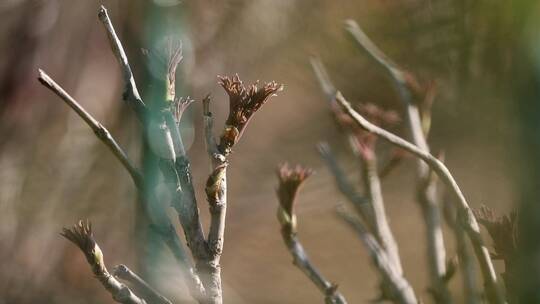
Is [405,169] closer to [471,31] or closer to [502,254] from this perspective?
[471,31]

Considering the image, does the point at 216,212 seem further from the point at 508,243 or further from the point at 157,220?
the point at 508,243

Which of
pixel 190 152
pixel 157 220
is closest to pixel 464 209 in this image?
pixel 157 220

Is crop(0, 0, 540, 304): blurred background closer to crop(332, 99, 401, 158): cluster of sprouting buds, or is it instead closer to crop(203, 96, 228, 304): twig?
crop(332, 99, 401, 158): cluster of sprouting buds

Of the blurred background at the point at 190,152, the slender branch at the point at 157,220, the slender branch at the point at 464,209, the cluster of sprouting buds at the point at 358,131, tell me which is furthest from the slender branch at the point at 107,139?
the blurred background at the point at 190,152

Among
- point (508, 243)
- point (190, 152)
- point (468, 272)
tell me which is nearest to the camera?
point (508, 243)

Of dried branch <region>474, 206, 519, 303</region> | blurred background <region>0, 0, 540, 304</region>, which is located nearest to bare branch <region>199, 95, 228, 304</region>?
dried branch <region>474, 206, 519, 303</region>

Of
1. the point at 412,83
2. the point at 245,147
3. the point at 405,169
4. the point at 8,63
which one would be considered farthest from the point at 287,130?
the point at 412,83
